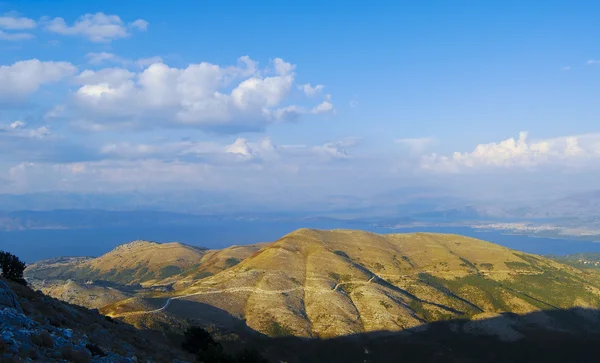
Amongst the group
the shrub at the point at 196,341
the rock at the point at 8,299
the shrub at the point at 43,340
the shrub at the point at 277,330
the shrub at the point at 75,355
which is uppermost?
the rock at the point at 8,299

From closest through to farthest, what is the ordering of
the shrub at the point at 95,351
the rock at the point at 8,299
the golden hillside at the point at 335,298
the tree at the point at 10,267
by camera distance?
1. the shrub at the point at 95,351
2. the rock at the point at 8,299
3. the tree at the point at 10,267
4. the golden hillside at the point at 335,298

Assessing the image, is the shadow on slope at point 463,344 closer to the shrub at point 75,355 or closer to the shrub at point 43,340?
the shrub at point 75,355

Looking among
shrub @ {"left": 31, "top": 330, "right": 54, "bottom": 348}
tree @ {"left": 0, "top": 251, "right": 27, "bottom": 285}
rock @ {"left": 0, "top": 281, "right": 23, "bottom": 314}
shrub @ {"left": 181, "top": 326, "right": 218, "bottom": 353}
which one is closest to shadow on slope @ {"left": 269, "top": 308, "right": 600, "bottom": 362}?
shrub @ {"left": 181, "top": 326, "right": 218, "bottom": 353}

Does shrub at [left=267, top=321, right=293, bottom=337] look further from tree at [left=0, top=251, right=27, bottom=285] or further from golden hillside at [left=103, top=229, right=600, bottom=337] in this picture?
tree at [left=0, top=251, right=27, bottom=285]

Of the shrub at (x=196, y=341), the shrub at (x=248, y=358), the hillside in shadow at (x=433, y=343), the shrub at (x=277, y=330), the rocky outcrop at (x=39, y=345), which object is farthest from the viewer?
the shrub at (x=277, y=330)

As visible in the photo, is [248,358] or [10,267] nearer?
[10,267]

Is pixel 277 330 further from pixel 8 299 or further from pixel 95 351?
pixel 95 351

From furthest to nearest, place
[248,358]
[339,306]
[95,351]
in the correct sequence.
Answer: [339,306] < [248,358] < [95,351]

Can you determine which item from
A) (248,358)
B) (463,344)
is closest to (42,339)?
(248,358)

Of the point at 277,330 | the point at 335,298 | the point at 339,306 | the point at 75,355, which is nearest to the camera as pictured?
the point at 75,355

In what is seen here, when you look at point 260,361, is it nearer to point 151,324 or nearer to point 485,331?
point 151,324

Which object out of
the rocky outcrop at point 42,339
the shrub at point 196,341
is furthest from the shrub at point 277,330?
the rocky outcrop at point 42,339

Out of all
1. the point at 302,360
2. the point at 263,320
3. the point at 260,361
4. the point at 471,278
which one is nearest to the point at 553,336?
the point at 471,278
